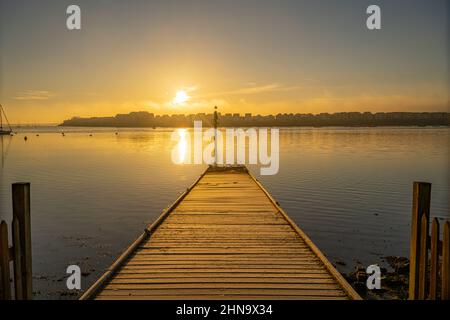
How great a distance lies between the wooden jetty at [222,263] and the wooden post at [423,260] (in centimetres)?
108

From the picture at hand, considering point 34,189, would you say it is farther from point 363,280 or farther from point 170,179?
point 363,280

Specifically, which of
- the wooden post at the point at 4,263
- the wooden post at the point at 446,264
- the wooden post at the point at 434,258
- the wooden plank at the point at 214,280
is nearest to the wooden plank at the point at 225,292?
the wooden plank at the point at 214,280

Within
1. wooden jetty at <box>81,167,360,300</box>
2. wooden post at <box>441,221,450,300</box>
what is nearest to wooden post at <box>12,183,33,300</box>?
wooden jetty at <box>81,167,360,300</box>

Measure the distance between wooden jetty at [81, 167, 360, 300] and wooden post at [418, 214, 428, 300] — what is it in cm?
108

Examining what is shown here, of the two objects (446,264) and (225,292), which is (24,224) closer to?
(225,292)

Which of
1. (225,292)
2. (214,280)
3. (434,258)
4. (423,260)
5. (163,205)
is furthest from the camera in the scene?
(163,205)

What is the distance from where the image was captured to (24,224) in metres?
4.74

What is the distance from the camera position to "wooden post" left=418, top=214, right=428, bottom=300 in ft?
17.0

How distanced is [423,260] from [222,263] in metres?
3.89

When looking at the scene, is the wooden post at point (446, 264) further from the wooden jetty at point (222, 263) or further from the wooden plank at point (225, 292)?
the wooden plank at point (225, 292)

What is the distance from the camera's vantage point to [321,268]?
7453 mm

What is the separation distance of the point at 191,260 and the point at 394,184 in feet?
80.0

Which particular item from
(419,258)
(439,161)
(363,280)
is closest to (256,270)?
(419,258)

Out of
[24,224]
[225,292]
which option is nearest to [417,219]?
[225,292]
